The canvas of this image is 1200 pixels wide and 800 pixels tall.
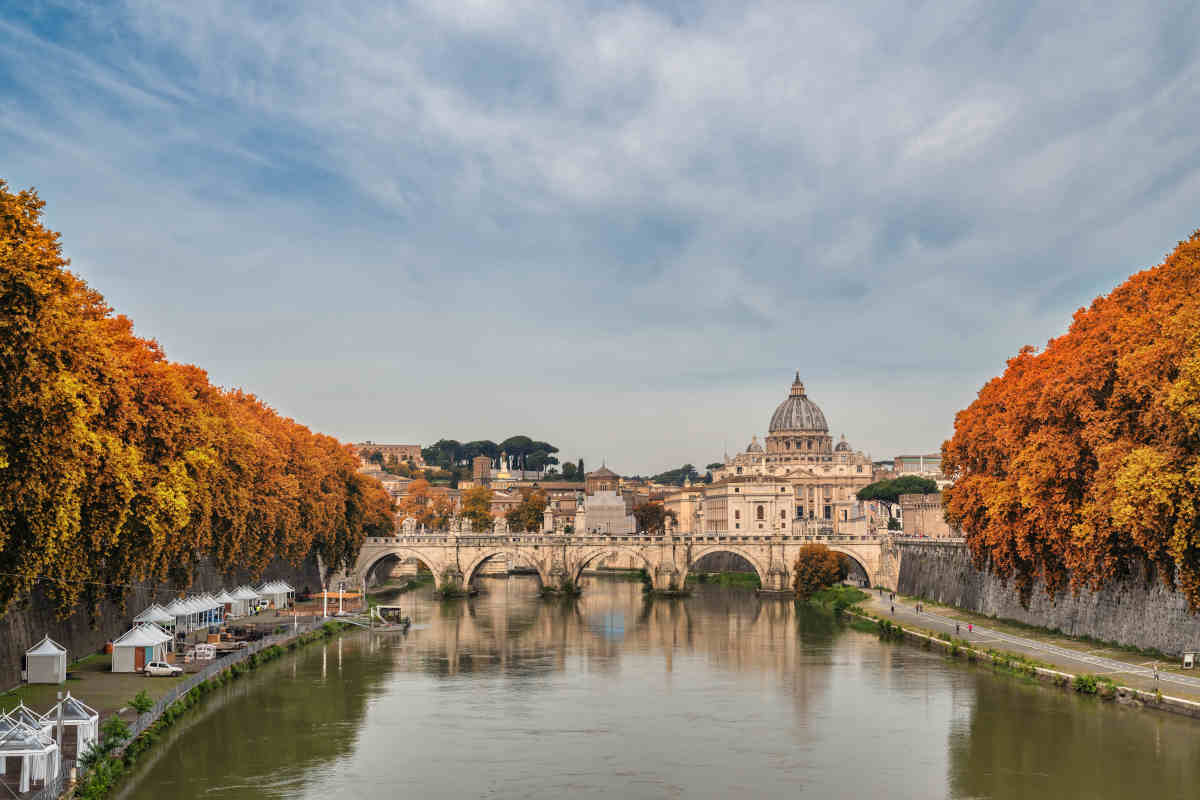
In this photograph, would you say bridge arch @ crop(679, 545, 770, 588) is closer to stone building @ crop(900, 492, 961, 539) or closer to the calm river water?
stone building @ crop(900, 492, 961, 539)

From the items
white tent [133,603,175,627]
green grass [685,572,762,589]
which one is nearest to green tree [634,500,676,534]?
green grass [685,572,762,589]

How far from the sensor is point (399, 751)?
30.1 meters

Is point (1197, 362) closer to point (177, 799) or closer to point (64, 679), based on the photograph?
point (177, 799)

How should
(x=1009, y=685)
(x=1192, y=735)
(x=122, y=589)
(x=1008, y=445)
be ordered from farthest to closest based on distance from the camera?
(x=1008, y=445)
(x=1009, y=685)
(x=122, y=589)
(x=1192, y=735)

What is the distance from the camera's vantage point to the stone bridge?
8350 cm

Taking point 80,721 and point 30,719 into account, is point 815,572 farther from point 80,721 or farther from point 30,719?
point 30,719

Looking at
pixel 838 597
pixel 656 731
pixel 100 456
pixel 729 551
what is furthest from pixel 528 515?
pixel 100 456

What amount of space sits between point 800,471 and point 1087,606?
13008 cm

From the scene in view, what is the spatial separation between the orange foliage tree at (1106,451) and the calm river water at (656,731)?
183 inches

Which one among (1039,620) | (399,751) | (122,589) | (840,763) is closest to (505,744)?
(399,751)

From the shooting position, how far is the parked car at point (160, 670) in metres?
35.6

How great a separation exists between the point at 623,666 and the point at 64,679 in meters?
21.9

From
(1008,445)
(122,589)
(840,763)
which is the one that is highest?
(1008,445)

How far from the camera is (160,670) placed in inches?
1405
